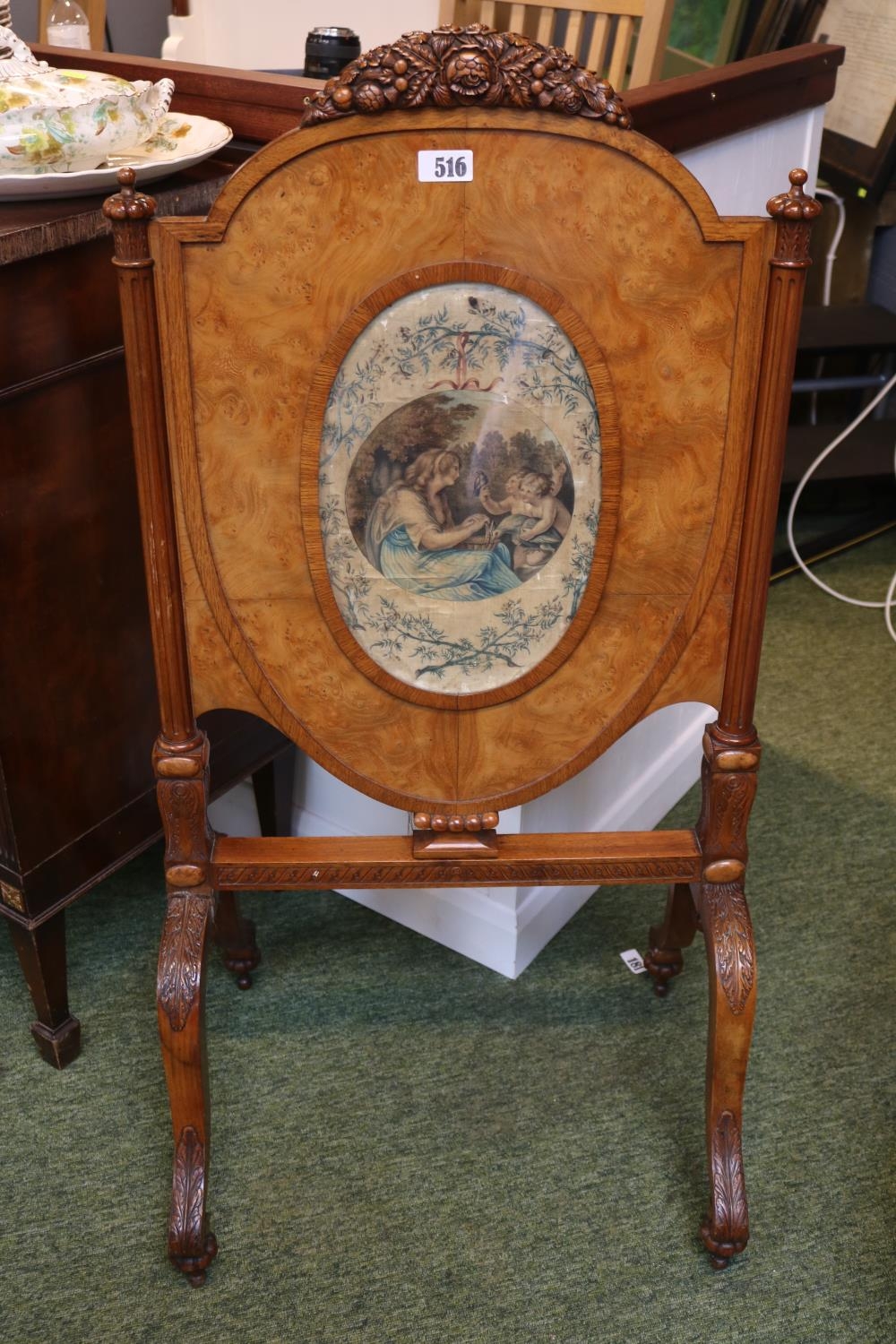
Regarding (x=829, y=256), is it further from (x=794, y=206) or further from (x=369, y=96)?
(x=369, y=96)

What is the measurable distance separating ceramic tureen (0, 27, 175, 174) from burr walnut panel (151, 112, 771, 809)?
0.30 meters

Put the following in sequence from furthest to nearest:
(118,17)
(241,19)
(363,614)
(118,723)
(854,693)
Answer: (118,17) → (241,19) → (854,693) → (118,723) → (363,614)

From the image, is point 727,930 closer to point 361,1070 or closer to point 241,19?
point 361,1070

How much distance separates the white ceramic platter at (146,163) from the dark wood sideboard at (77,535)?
0.02 metres

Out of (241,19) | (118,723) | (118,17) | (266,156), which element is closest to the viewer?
(266,156)

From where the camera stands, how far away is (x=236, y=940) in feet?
5.31

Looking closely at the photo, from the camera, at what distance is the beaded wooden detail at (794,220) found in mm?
987

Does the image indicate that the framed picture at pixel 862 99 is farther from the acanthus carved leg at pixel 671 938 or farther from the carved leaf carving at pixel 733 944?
the carved leaf carving at pixel 733 944

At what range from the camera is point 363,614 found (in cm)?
113

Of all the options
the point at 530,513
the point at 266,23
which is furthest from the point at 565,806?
the point at 266,23

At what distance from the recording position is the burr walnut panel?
988 millimetres

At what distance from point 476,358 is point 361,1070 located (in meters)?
0.89

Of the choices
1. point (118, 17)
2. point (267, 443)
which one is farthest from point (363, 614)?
point (118, 17)

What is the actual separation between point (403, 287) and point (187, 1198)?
0.90m
